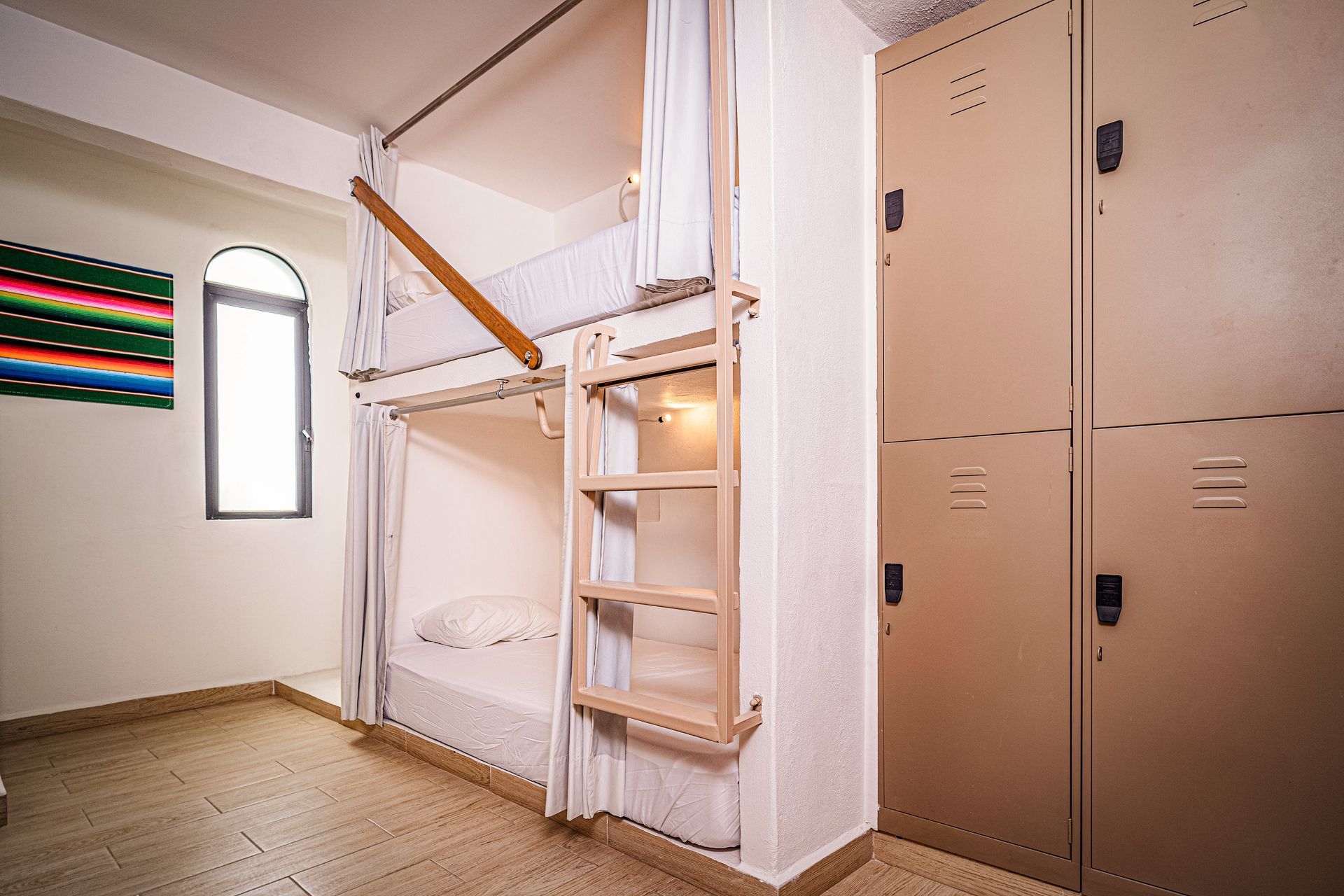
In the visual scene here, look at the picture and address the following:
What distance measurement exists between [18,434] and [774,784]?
12.5ft

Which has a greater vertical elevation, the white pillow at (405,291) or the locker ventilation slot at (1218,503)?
the white pillow at (405,291)

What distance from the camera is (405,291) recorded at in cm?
339

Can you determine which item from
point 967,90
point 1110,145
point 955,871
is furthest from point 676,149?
point 955,871

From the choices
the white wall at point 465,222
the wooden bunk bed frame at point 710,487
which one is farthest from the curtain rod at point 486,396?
the white wall at point 465,222

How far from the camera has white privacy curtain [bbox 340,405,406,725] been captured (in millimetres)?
3211

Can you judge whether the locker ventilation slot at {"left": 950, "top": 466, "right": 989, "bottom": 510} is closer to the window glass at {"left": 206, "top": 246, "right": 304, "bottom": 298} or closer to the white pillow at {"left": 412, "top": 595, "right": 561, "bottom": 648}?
the white pillow at {"left": 412, "top": 595, "right": 561, "bottom": 648}

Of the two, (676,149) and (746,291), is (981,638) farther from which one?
(676,149)

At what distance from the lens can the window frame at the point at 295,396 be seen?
158 inches

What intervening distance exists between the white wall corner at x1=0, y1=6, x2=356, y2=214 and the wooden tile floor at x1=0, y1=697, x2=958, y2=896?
8.23 ft

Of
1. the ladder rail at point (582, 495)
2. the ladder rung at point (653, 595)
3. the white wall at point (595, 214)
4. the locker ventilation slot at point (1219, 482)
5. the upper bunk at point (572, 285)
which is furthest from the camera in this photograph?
the white wall at point (595, 214)

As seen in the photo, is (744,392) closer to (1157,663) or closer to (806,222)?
(806,222)

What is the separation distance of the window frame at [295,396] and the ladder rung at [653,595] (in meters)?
2.93

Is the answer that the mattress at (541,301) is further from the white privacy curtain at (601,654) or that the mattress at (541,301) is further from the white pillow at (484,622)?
the white pillow at (484,622)

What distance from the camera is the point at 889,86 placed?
2309mm
